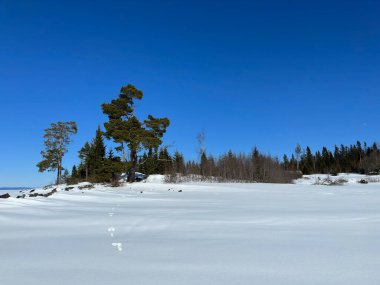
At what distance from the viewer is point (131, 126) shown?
24.3m

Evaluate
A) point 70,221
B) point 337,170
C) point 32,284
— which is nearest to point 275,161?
point 337,170

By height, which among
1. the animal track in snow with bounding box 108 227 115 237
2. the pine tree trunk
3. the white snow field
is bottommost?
the white snow field

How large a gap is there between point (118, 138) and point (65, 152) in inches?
667

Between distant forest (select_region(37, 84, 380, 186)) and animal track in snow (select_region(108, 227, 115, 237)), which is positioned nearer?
animal track in snow (select_region(108, 227, 115, 237))

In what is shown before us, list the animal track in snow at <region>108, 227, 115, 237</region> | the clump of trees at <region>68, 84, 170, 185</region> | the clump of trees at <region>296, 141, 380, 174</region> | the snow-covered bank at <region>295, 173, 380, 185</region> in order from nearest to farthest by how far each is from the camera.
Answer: the animal track in snow at <region>108, 227, 115, 237</region>
the clump of trees at <region>68, 84, 170, 185</region>
the snow-covered bank at <region>295, 173, 380, 185</region>
the clump of trees at <region>296, 141, 380, 174</region>

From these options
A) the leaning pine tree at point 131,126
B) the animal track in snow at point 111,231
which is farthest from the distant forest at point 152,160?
the animal track in snow at point 111,231

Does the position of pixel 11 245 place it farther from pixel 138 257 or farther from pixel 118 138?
pixel 118 138

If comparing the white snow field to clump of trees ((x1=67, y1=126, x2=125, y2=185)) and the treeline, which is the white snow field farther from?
the treeline

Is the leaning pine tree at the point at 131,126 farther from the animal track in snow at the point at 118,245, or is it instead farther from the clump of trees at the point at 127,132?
the animal track in snow at the point at 118,245

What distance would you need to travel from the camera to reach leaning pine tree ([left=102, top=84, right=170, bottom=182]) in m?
23.9

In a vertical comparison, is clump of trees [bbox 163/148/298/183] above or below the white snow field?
above

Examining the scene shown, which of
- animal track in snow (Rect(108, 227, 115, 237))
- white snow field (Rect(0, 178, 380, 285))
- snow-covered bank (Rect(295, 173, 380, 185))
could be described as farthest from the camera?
snow-covered bank (Rect(295, 173, 380, 185))

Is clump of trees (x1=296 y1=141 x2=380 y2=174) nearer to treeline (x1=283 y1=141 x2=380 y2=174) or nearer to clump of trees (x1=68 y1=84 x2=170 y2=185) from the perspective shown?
treeline (x1=283 y1=141 x2=380 y2=174)

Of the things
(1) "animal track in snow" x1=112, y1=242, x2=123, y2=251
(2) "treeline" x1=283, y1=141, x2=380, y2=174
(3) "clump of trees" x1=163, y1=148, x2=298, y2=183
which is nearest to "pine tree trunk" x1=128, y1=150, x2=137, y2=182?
(3) "clump of trees" x1=163, y1=148, x2=298, y2=183
